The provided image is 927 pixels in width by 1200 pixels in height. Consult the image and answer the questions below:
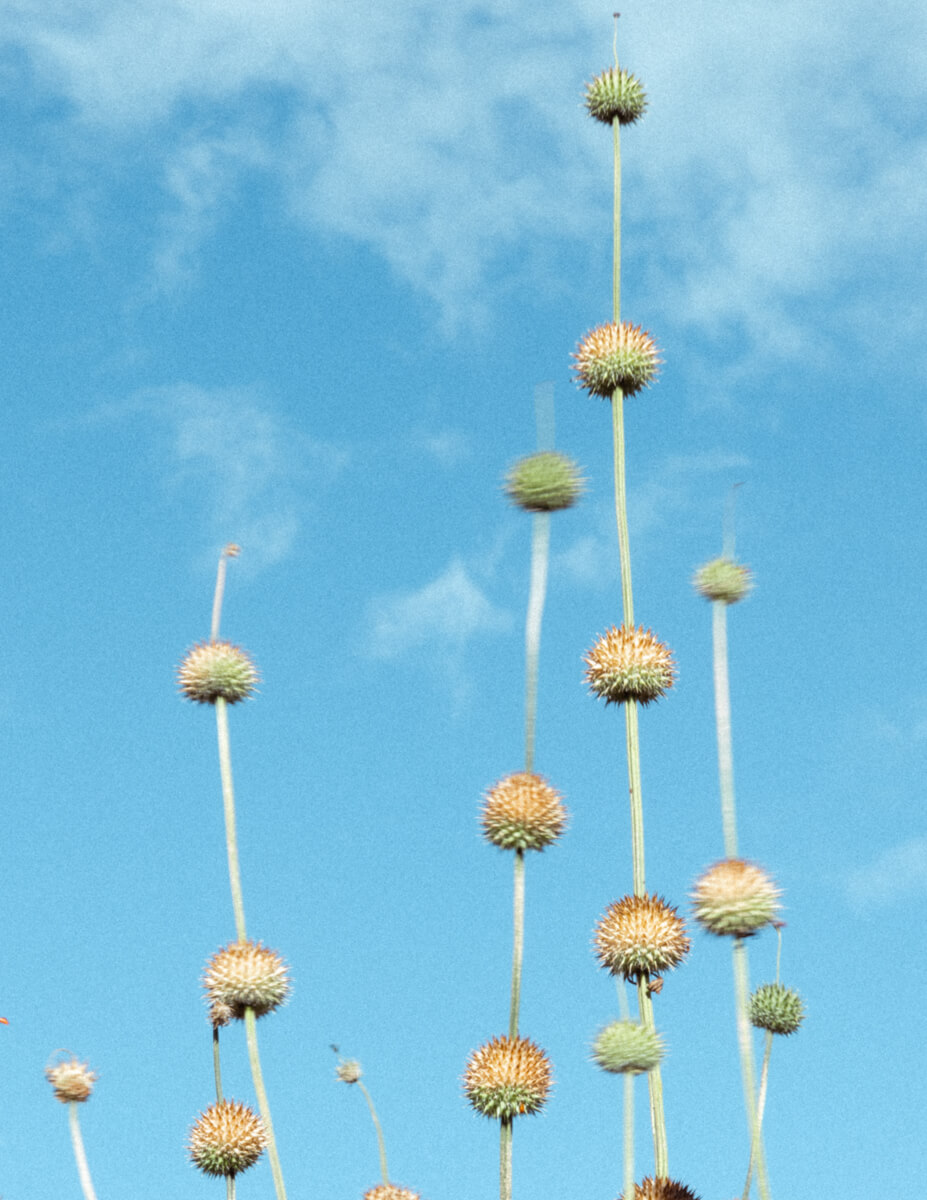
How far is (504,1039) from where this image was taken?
7742 millimetres

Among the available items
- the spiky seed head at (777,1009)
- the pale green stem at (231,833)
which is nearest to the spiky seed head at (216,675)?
the pale green stem at (231,833)

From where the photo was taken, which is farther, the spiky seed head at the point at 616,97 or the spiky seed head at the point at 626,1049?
the spiky seed head at the point at 616,97

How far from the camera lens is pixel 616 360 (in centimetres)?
997

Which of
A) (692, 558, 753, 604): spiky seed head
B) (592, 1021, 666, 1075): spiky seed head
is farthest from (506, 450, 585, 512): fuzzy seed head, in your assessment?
(592, 1021, 666, 1075): spiky seed head

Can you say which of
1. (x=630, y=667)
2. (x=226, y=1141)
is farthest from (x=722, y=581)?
(x=226, y=1141)

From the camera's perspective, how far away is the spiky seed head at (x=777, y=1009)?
10.5 meters

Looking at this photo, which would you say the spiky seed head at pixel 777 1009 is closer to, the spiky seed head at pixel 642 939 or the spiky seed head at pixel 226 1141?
the spiky seed head at pixel 642 939

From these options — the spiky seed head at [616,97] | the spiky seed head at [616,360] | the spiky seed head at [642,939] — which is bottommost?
the spiky seed head at [642,939]

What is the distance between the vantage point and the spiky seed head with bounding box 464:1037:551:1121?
755 cm

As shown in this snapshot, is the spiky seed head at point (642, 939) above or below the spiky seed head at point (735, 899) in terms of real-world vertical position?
above

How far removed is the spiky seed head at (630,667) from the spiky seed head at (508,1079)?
93.2 inches

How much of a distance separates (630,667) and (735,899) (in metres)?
2.98

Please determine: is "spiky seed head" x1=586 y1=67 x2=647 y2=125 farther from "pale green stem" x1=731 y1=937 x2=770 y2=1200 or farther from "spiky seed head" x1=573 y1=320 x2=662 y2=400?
"pale green stem" x1=731 y1=937 x2=770 y2=1200

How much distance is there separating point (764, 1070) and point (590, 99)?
253 inches
